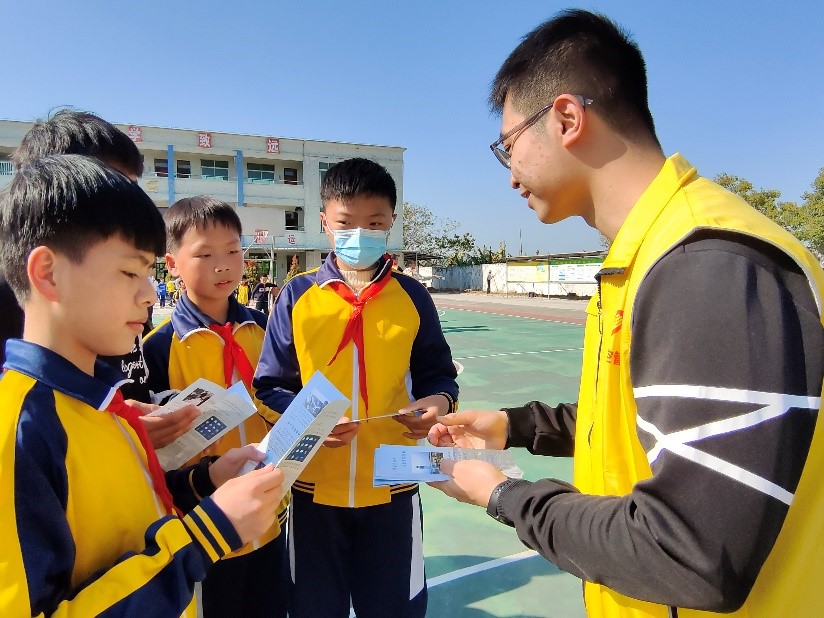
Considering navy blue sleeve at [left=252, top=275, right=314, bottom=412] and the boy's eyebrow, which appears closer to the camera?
the boy's eyebrow

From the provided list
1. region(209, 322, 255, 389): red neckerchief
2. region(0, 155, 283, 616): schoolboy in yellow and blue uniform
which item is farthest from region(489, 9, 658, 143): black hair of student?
region(209, 322, 255, 389): red neckerchief

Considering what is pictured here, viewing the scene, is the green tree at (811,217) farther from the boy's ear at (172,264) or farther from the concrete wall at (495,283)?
the boy's ear at (172,264)

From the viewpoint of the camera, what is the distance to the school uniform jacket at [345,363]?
196cm

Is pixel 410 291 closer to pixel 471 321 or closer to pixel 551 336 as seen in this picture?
pixel 551 336

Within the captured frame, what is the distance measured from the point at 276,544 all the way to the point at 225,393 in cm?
84

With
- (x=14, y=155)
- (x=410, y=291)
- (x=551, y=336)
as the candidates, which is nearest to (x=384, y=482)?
(x=410, y=291)

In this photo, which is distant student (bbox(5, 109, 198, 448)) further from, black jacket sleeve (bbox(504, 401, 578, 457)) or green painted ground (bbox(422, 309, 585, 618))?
green painted ground (bbox(422, 309, 585, 618))

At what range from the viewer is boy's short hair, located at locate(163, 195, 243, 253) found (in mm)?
2172

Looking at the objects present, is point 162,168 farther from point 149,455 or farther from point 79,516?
point 79,516

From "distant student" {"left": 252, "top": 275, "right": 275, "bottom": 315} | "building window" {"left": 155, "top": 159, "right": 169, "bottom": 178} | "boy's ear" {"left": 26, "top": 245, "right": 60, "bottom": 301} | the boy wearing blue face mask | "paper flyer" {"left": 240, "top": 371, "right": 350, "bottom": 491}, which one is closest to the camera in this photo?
"boy's ear" {"left": 26, "top": 245, "right": 60, "bottom": 301}

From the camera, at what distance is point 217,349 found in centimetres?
213

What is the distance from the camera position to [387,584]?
192cm

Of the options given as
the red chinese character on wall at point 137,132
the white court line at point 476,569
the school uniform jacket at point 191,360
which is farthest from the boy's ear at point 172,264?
the red chinese character on wall at point 137,132

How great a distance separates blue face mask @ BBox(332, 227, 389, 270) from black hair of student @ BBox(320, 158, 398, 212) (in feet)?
0.49
